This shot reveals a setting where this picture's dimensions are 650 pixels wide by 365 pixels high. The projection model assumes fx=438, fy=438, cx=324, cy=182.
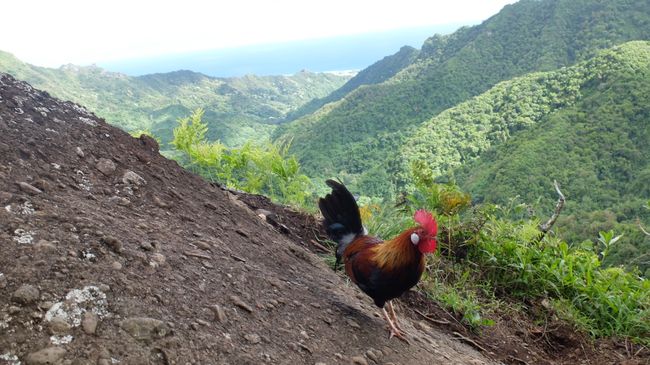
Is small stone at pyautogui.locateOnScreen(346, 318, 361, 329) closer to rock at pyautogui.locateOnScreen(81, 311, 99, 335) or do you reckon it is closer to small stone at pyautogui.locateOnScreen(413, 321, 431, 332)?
small stone at pyautogui.locateOnScreen(413, 321, 431, 332)

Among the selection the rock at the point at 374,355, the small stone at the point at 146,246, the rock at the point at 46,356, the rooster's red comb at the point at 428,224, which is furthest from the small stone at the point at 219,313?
the rooster's red comb at the point at 428,224

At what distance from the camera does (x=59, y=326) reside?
1556 mm

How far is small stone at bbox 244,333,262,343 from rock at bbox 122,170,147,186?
142 cm

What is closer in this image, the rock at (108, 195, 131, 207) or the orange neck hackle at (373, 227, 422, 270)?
the rock at (108, 195, 131, 207)

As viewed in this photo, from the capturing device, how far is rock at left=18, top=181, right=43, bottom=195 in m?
2.17

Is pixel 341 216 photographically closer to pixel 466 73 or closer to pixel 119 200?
pixel 119 200

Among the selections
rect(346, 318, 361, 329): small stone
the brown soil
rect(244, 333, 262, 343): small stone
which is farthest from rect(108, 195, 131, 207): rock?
rect(346, 318, 361, 329): small stone

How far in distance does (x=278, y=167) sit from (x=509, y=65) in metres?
93.3

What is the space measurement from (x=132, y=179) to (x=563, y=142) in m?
52.6

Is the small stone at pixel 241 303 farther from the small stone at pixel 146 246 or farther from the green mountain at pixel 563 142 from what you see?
the green mountain at pixel 563 142

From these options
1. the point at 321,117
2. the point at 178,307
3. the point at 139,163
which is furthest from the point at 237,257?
the point at 321,117

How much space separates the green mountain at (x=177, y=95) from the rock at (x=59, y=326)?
65245 mm

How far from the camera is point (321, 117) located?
86.4 metres

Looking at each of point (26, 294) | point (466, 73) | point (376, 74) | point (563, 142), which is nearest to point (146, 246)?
point (26, 294)
